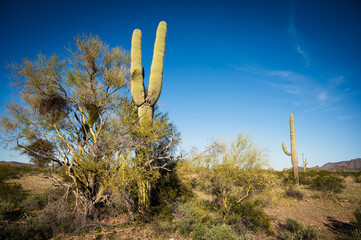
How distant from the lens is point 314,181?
44.8 ft

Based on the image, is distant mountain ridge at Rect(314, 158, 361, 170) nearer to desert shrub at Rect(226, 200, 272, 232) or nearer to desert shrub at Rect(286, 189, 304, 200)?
desert shrub at Rect(286, 189, 304, 200)

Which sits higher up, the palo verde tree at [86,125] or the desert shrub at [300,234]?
the palo verde tree at [86,125]

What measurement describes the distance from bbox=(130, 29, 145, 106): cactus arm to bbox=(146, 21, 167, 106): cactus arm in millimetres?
420

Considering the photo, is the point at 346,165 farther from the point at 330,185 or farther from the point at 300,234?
the point at 300,234

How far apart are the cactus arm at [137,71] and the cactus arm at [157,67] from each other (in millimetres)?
420

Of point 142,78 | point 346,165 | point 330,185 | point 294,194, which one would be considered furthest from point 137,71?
point 346,165

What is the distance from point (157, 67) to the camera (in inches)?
342

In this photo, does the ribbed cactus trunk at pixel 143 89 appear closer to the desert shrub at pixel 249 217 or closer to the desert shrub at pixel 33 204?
the desert shrub at pixel 249 217

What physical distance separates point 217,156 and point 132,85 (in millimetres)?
5465

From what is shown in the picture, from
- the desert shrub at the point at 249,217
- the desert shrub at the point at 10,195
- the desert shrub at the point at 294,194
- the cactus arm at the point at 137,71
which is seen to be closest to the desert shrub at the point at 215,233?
the desert shrub at the point at 249,217

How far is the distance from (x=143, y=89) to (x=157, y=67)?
1404 mm

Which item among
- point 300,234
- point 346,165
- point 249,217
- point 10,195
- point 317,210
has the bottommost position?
point 317,210

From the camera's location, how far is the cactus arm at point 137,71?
325 inches

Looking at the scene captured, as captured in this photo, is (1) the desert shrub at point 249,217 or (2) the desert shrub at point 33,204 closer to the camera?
(1) the desert shrub at point 249,217
